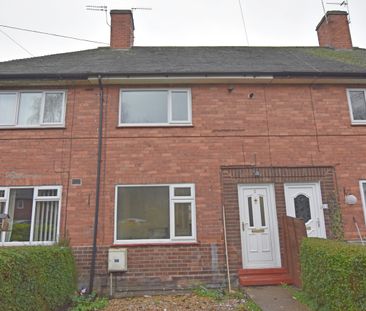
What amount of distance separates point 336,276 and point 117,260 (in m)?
4.67

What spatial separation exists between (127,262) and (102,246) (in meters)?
0.72

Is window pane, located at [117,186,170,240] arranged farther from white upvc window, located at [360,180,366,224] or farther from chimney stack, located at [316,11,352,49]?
chimney stack, located at [316,11,352,49]

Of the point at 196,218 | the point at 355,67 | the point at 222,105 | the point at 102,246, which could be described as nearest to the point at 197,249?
the point at 196,218

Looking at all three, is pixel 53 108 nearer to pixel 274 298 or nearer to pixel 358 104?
pixel 274 298

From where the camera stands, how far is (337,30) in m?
12.6

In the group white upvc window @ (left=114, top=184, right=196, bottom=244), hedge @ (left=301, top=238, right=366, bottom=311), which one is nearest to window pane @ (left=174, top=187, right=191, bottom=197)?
white upvc window @ (left=114, top=184, right=196, bottom=244)

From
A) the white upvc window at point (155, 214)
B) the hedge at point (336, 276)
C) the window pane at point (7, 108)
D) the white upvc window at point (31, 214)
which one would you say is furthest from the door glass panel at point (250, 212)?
the window pane at point (7, 108)

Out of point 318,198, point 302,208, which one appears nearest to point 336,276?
point 302,208

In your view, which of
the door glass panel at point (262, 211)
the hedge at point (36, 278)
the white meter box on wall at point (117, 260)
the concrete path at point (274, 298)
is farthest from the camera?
the door glass panel at point (262, 211)

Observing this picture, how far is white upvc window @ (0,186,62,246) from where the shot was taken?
24.8 feet

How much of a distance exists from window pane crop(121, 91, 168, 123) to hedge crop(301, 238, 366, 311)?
16.4 ft

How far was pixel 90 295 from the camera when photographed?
7.05m

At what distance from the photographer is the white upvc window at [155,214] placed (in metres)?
7.66

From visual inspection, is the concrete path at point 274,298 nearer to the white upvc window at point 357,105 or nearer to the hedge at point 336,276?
the hedge at point 336,276
